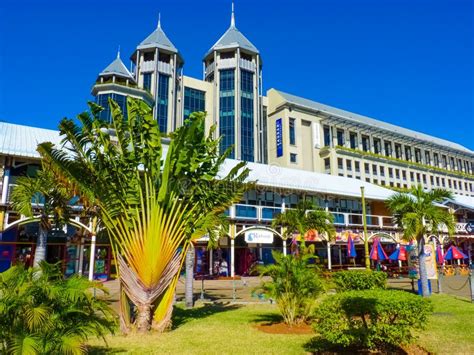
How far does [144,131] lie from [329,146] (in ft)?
152

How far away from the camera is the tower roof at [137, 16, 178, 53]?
169 feet

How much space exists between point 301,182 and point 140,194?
21.7 m

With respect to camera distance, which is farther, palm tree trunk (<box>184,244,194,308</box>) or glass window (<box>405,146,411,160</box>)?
glass window (<box>405,146,411,160</box>)

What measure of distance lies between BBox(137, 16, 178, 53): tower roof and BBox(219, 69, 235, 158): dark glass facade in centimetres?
778

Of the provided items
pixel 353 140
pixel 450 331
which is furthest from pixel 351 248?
pixel 353 140

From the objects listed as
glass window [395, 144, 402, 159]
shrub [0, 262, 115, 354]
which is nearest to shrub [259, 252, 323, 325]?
shrub [0, 262, 115, 354]

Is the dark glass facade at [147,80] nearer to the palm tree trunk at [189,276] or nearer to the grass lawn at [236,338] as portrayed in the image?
the palm tree trunk at [189,276]

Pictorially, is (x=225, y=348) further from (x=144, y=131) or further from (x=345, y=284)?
(x=144, y=131)

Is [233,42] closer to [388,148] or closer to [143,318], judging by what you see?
[388,148]

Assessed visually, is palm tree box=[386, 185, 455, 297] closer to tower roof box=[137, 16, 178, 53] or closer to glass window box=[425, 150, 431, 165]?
tower roof box=[137, 16, 178, 53]

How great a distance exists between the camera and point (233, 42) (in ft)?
181

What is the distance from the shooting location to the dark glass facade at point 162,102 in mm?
49594

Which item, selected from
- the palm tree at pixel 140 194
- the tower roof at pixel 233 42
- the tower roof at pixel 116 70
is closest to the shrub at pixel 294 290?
the palm tree at pixel 140 194

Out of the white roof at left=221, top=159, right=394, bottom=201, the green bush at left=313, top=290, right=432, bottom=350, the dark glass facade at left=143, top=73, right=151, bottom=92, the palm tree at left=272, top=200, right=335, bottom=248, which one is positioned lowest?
the green bush at left=313, top=290, right=432, bottom=350
